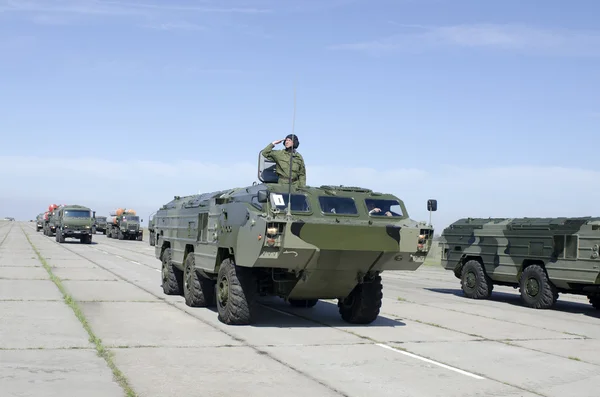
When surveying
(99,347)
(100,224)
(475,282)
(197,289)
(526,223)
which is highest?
(100,224)

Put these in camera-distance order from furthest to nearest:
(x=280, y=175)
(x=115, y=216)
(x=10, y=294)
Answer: (x=115, y=216) < (x=10, y=294) < (x=280, y=175)

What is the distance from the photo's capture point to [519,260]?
1686 centimetres

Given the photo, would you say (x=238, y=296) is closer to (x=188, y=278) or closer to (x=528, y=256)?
(x=188, y=278)

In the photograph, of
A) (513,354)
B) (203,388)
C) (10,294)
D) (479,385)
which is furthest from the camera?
(10,294)

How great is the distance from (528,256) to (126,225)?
46528 millimetres

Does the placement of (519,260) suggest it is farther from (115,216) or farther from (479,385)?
(115,216)

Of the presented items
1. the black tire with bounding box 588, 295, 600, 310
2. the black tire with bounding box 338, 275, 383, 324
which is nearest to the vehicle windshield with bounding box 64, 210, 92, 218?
the black tire with bounding box 588, 295, 600, 310

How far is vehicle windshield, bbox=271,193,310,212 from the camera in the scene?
1096cm

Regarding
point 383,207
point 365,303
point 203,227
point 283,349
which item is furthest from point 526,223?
point 283,349

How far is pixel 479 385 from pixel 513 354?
2.32 meters

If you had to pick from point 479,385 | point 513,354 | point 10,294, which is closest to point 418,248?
point 513,354

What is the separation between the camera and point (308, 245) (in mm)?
10539

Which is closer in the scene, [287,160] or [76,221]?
[287,160]

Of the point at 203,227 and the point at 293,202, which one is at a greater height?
the point at 293,202
